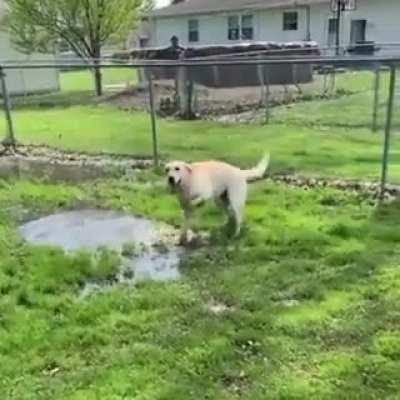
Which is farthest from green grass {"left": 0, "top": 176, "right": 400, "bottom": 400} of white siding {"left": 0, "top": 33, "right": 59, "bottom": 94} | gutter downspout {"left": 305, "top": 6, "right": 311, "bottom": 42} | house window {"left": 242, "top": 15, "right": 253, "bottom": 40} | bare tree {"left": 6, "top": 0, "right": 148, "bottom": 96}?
house window {"left": 242, "top": 15, "right": 253, "bottom": 40}

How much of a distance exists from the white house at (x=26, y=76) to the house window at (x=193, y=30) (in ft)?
39.1

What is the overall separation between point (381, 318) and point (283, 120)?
8.91 metres

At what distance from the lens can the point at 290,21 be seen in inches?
1218

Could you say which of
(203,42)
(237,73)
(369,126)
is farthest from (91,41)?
(203,42)

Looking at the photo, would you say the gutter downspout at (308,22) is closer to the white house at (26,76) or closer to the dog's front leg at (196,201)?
the white house at (26,76)

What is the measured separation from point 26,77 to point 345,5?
1310 cm

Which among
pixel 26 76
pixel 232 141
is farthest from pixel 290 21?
pixel 232 141

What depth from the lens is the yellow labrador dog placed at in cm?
584

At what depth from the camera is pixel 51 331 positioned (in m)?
4.28

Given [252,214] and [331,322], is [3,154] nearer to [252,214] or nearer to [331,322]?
[252,214]

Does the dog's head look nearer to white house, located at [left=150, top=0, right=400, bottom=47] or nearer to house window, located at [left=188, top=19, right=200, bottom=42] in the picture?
white house, located at [left=150, top=0, right=400, bottom=47]

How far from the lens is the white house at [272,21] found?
93.6 feet

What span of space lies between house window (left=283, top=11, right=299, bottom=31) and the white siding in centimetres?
1162

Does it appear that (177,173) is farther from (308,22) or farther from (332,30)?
(308,22)
